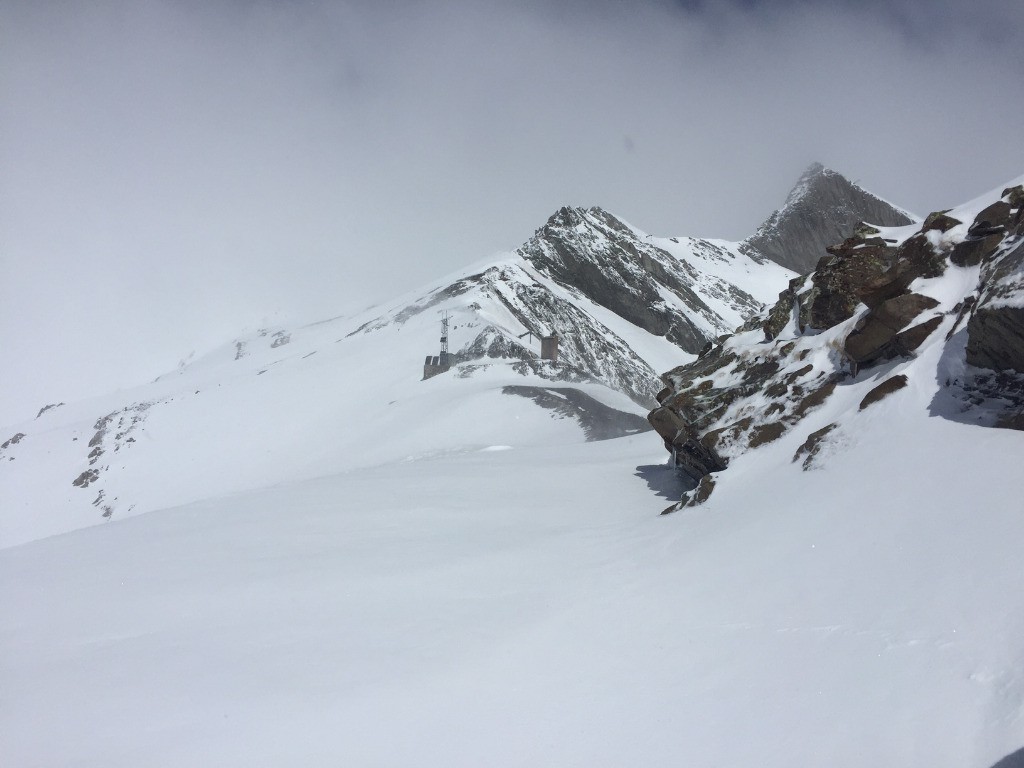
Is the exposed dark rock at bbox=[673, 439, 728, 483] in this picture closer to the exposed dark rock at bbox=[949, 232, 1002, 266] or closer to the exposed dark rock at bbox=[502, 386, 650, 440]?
the exposed dark rock at bbox=[949, 232, 1002, 266]

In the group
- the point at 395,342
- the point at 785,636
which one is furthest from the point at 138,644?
the point at 395,342

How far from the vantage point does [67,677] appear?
630 centimetres

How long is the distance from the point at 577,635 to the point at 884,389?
603cm

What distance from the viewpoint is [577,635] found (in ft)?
22.5

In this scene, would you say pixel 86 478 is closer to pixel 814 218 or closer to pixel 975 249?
pixel 975 249

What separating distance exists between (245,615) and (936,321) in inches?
424

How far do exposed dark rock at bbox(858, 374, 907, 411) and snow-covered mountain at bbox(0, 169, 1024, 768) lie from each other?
0.11ft

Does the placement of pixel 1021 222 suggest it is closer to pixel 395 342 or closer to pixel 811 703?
pixel 811 703

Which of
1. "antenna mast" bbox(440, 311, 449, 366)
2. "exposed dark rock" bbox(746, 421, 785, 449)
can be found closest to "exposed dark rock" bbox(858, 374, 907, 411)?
"exposed dark rock" bbox(746, 421, 785, 449)

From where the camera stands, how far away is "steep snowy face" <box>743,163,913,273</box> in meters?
155

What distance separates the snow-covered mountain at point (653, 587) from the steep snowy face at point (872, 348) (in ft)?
0.17

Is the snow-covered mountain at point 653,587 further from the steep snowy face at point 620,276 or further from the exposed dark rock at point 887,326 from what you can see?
the steep snowy face at point 620,276

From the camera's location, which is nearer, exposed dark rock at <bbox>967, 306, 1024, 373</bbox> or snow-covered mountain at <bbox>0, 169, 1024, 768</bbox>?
snow-covered mountain at <bbox>0, 169, 1024, 768</bbox>

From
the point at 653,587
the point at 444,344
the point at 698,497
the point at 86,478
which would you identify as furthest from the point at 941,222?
the point at 86,478
